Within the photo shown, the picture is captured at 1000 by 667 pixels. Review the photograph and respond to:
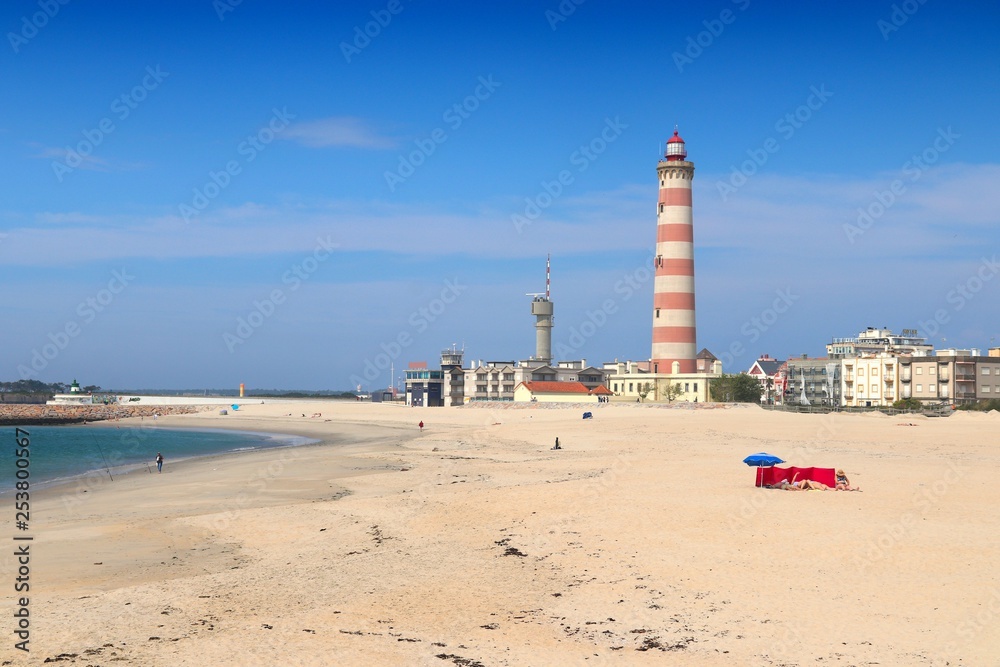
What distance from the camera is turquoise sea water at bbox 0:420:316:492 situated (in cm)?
4250

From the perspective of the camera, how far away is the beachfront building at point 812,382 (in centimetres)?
10850

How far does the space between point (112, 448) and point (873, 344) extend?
103 m

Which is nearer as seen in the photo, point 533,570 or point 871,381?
point 533,570

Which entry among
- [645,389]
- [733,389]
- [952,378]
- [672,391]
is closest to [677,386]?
[672,391]

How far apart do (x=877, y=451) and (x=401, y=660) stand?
31408mm

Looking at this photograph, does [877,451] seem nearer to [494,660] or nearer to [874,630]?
[874,630]

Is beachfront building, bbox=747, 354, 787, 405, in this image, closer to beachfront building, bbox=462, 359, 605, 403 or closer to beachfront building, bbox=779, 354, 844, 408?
beachfront building, bbox=779, 354, 844, 408

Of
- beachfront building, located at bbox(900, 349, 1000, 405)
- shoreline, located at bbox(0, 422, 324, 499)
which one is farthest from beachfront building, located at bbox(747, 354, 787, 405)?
shoreline, located at bbox(0, 422, 324, 499)

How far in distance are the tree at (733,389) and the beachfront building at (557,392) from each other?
560 inches

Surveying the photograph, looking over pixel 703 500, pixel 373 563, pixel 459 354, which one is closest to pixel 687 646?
pixel 373 563

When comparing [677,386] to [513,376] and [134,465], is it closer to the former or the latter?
[513,376]

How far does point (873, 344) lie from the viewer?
4902 inches

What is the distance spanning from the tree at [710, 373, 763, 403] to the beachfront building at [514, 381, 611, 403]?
14.2 meters

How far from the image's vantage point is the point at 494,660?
11328mm
